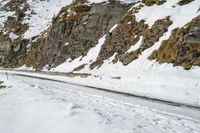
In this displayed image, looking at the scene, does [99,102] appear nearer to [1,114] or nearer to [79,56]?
[1,114]

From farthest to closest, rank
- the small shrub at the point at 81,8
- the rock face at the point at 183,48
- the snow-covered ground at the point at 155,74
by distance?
the small shrub at the point at 81,8
the rock face at the point at 183,48
the snow-covered ground at the point at 155,74

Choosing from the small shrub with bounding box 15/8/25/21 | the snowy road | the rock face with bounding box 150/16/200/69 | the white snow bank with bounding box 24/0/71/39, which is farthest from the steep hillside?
the small shrub with bounding box 15/8/25/21

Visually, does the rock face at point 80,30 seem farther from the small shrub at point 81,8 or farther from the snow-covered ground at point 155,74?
the snow-covered ground at point 155,74

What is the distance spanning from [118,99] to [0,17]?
86.7 meters

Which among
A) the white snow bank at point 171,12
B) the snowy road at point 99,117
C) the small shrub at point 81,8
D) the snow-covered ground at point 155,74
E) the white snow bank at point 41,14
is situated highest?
the white snow bank at point 41,14

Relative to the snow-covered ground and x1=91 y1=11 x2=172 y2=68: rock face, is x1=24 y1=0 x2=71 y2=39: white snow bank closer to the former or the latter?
the snow-covered ground

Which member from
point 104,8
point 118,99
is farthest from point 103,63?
point 118,99

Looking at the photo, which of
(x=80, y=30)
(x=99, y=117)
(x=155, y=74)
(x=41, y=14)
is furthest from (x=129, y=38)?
(x=41, y=14)

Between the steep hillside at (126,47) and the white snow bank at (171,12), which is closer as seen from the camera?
the steep hillside at (126,47)

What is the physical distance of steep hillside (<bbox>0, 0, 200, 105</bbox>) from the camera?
25.3m

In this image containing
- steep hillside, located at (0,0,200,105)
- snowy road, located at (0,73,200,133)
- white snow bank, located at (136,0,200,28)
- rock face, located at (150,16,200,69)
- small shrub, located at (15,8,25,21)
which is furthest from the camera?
small shrub, located at (15,8,25,21)

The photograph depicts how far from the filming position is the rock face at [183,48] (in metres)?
25.8

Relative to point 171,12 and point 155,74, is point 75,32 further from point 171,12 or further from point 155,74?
point 155,74

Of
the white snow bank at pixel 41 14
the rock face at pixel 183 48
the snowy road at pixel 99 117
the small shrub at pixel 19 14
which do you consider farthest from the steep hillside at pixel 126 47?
the small shrub at pixel 19 14
